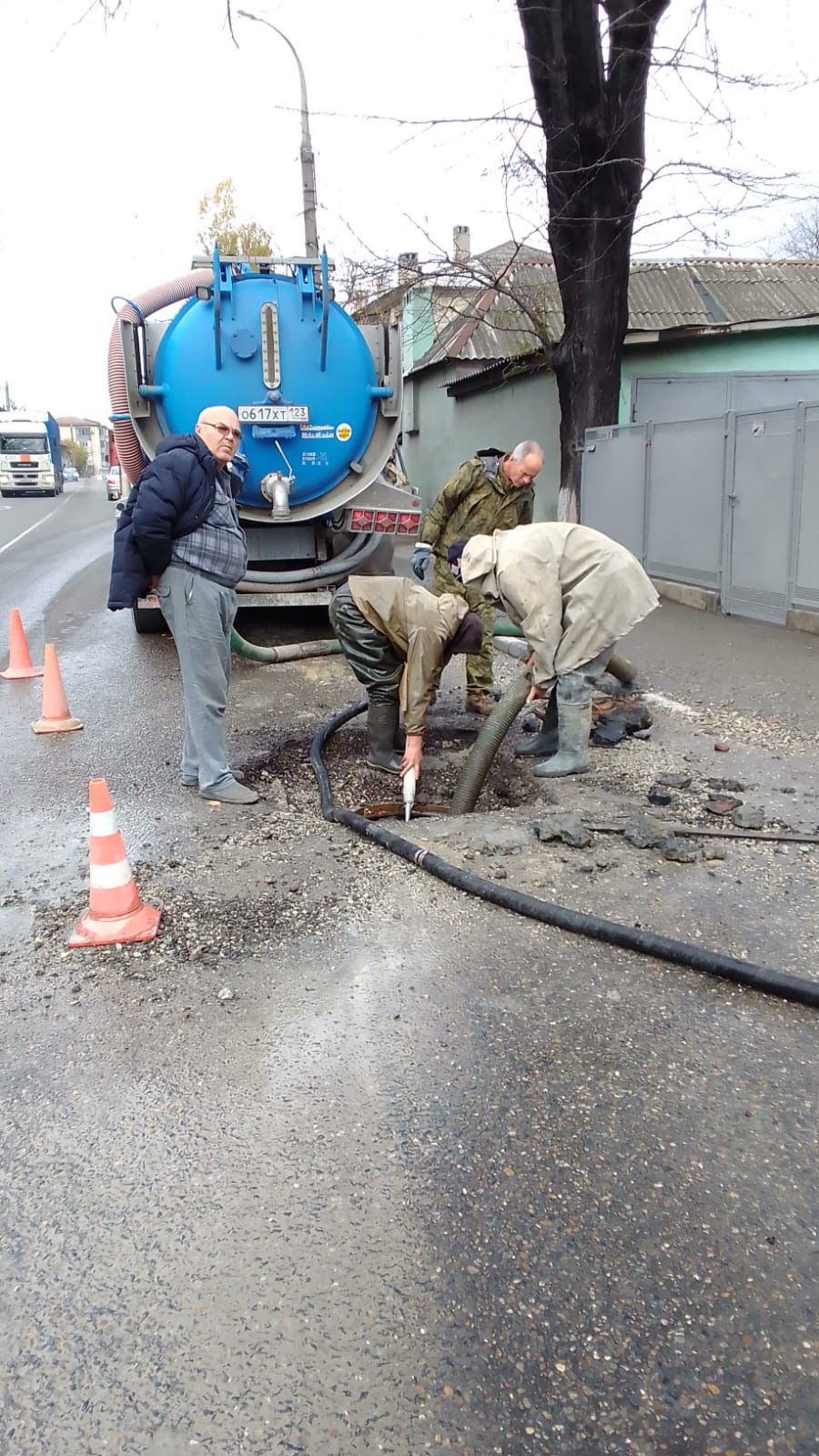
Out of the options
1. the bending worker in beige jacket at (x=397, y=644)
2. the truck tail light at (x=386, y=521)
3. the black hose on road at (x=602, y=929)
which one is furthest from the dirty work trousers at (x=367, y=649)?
the truck tail light at (x=386, y=521)

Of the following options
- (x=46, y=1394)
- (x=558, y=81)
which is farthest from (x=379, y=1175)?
(x=558, y=81)

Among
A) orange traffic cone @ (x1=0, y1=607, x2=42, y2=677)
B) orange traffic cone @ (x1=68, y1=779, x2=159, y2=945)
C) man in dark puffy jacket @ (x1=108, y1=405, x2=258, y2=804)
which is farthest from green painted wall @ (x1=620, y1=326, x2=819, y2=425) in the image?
orange traffic cone @ (x1=68, y1=779, x2=159, y2=945)

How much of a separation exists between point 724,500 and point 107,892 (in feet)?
25.2

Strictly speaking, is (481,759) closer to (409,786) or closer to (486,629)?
(409,786)

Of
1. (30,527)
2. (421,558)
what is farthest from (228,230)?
(421,558)

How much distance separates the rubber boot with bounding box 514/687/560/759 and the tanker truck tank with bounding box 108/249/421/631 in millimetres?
2777

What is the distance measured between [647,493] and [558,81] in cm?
412

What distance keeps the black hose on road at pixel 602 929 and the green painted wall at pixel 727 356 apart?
11.3 metres

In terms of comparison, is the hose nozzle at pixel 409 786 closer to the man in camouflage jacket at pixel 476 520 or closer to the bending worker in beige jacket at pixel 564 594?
the bending worker in beige jacket at pixel 564 594

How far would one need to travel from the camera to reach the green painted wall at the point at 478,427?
16.4 meters

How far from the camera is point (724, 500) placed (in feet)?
30.6

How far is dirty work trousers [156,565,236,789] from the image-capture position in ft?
14.9

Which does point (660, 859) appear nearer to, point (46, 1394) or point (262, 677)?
point (46, 1394)

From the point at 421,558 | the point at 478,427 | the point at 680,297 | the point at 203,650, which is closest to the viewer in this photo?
the point at 203,650
